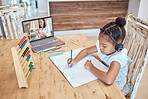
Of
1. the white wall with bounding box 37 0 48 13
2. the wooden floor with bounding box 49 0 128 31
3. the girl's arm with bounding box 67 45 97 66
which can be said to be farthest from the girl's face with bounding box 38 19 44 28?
the white wall with bounding box 37 0 48 13

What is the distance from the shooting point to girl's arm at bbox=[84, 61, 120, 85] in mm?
845

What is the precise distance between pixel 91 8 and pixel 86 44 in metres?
2.37

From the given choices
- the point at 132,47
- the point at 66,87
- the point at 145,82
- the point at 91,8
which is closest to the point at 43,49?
the point at 66,87

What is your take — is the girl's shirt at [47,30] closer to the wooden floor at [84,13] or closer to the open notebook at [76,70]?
the open notebook at [76,70]

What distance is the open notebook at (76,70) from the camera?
87 centimetres

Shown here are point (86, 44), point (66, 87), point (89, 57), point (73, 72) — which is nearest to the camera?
point (66, 87)

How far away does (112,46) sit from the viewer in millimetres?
985

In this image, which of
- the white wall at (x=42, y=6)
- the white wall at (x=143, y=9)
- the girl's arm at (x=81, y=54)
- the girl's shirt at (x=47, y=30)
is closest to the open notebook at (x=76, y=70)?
the girl's arm at (x=81, y=54)

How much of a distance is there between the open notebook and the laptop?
244mm

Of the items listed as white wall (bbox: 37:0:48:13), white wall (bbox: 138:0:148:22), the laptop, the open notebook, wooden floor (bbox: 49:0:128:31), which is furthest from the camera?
Result: white wall (bbox: 37:0:48:13)

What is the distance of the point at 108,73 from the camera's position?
869mm

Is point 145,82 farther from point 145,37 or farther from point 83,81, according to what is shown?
point 83,81

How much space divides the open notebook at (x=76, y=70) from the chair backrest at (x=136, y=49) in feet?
0.91

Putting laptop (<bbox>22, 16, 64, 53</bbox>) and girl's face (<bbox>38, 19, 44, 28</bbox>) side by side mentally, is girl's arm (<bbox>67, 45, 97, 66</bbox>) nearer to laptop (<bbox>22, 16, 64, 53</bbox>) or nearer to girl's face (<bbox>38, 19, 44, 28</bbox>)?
laptop (<bbox>22, 16, 64, 53</bbox>)
